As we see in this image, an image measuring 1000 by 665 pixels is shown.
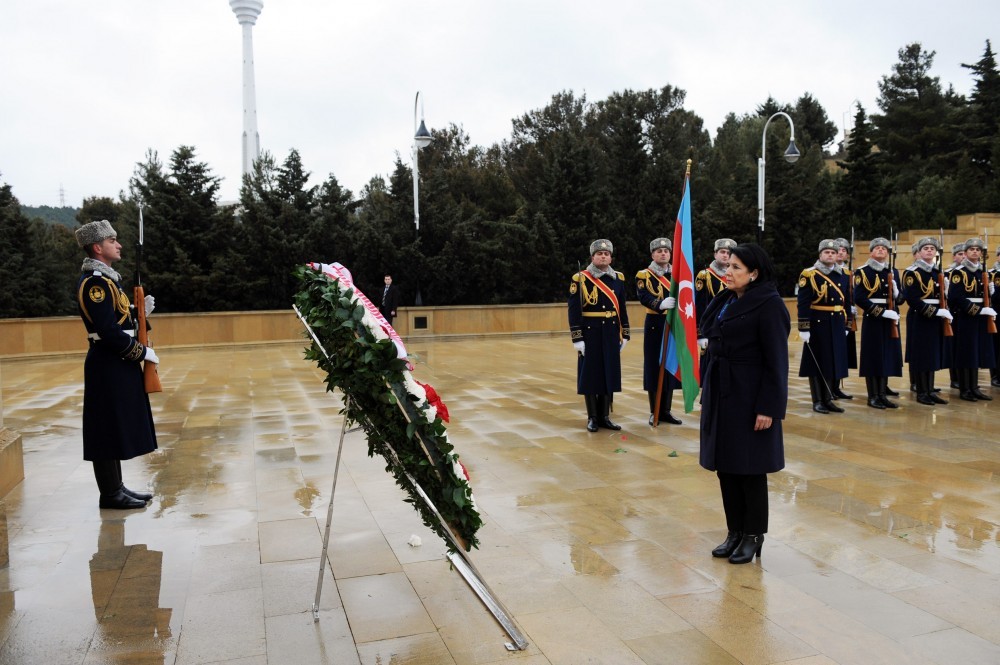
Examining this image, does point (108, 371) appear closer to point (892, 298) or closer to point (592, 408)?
point (592, 408)

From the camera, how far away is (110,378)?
18.4 feet

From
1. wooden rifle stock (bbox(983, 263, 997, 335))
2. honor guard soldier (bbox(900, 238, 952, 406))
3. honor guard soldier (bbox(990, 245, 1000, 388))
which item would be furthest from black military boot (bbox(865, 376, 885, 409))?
honor guard soldier (bbox(990, 245, 1000, 388))

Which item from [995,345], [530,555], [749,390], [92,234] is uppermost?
[92,234]

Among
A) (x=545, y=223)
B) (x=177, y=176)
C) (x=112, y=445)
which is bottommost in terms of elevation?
(x=112, y=445)

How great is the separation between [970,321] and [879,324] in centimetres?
161

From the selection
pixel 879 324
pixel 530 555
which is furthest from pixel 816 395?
pixel 530 555

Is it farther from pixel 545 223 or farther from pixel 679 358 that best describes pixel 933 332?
pixel 545 223

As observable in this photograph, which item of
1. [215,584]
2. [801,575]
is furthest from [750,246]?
[215,584]

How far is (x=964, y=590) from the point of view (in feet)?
13.4

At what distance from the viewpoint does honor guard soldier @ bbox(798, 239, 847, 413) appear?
9477 millimetres

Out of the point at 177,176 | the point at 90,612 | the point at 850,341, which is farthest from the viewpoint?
the point at 177,176

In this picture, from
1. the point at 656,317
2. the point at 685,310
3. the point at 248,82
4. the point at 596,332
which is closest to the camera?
the point at 685,310

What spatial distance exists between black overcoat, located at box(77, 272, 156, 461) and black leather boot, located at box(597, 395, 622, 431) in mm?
4574

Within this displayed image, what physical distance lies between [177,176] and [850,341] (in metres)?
20.9
